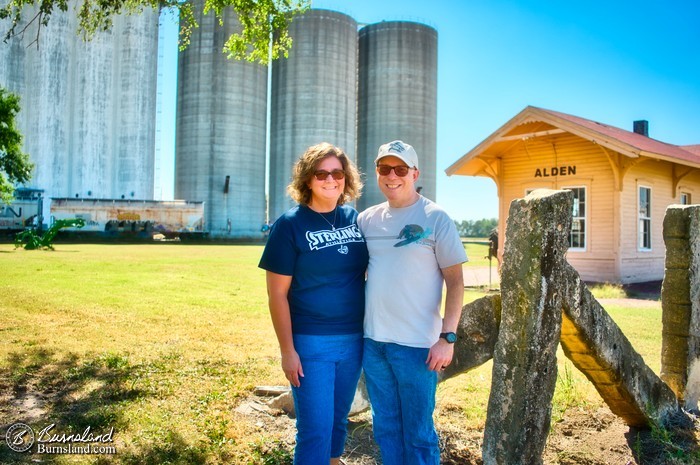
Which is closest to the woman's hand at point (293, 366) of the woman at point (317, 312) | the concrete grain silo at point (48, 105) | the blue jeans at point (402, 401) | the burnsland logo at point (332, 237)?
the woman at point (317, 312)

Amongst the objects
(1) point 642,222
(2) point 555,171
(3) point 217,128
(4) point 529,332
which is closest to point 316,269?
(4) point 529,332

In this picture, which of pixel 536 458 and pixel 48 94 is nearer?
pixel 536 458

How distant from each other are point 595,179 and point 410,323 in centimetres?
1363

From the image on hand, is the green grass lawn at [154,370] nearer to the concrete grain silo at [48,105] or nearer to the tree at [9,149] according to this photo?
the tree at [9,149]

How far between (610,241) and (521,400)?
523 inches

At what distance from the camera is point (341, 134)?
42.2 meters

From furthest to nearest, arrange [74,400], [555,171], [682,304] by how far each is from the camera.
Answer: [555,171], [74,400], [682,304]

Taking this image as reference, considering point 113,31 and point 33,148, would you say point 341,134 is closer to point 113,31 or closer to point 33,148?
point 113,31

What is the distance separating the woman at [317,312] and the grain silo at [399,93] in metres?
39.8

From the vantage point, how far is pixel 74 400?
4391 millimetres

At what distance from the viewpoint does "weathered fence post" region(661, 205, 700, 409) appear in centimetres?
392

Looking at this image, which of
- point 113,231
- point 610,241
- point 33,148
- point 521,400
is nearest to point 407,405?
point 521,400

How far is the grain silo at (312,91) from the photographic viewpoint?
41125mm

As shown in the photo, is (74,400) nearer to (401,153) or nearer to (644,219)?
(401,153)
